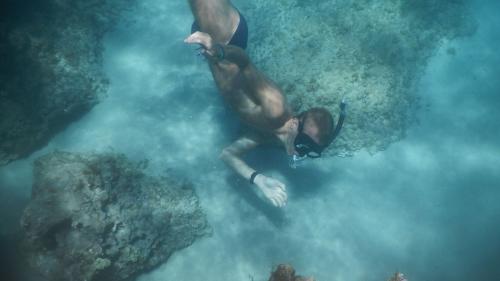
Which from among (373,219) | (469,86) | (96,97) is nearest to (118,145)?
(96,97)

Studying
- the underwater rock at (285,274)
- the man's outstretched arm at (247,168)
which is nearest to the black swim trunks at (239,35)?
the man's outstretched arm at (247,168)

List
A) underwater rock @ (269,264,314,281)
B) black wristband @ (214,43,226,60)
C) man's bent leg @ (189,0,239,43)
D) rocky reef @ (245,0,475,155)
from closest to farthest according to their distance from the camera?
1. underwater rock @ (269,264,314,281)
2. black wristband @ (214,43,226,60)
3. man's bent leg @ (189,0,239,43)
4. rocky reef @ (245,0,475,155)

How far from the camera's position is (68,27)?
29.6 ft

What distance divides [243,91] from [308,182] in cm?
259

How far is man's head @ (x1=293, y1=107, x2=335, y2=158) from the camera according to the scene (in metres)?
5.33

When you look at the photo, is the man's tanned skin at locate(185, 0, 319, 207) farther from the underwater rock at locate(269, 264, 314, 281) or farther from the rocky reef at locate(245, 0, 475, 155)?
the rocky reef at locate(245, 0, 475, 155)

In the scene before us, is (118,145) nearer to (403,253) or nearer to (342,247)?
(342,247)

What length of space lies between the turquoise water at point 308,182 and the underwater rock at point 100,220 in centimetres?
39

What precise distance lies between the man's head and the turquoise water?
242 cm

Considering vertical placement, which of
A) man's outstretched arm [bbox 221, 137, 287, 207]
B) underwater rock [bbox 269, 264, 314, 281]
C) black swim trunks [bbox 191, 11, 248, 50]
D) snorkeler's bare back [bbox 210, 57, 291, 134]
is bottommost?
underwater rock [bbox 269, 264, 314, 281]

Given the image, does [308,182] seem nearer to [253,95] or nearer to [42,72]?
[253,95]

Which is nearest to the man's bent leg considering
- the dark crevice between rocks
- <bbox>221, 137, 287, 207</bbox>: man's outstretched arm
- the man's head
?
<bbox>221, 137, 287, 207</bbox>: man's outstretched arm

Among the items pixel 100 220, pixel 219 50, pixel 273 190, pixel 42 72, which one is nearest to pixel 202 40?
pixel 219 50

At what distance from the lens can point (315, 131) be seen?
535 cm
